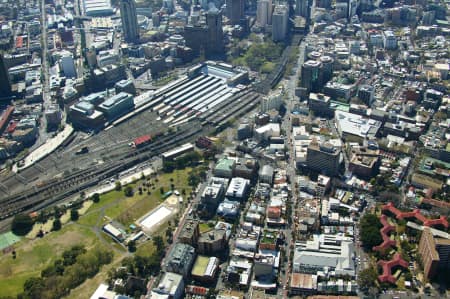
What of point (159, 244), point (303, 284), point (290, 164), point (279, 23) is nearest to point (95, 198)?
point (159, 244)

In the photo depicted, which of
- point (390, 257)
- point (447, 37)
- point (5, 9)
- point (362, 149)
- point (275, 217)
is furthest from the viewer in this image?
point (5, 9)

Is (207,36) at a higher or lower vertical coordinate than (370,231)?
higher

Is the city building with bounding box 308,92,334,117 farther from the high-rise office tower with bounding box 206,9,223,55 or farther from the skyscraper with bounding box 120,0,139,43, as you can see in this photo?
the skyscraper with bounding box 120,0,139,43

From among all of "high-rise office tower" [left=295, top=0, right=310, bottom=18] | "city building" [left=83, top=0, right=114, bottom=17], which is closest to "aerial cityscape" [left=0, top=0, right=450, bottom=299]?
"high-rise office tower" [left=295, top=0, right=310, bottom=18]

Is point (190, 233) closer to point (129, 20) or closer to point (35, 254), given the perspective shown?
point (35, 254)

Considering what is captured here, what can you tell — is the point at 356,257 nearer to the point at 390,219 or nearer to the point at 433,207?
the point at 390,219

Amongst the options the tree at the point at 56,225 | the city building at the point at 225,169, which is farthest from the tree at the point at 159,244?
the city building at the point at 225,169

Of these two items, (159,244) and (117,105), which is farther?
(117,105)

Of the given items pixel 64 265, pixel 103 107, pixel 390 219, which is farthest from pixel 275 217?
pixel 103 107
